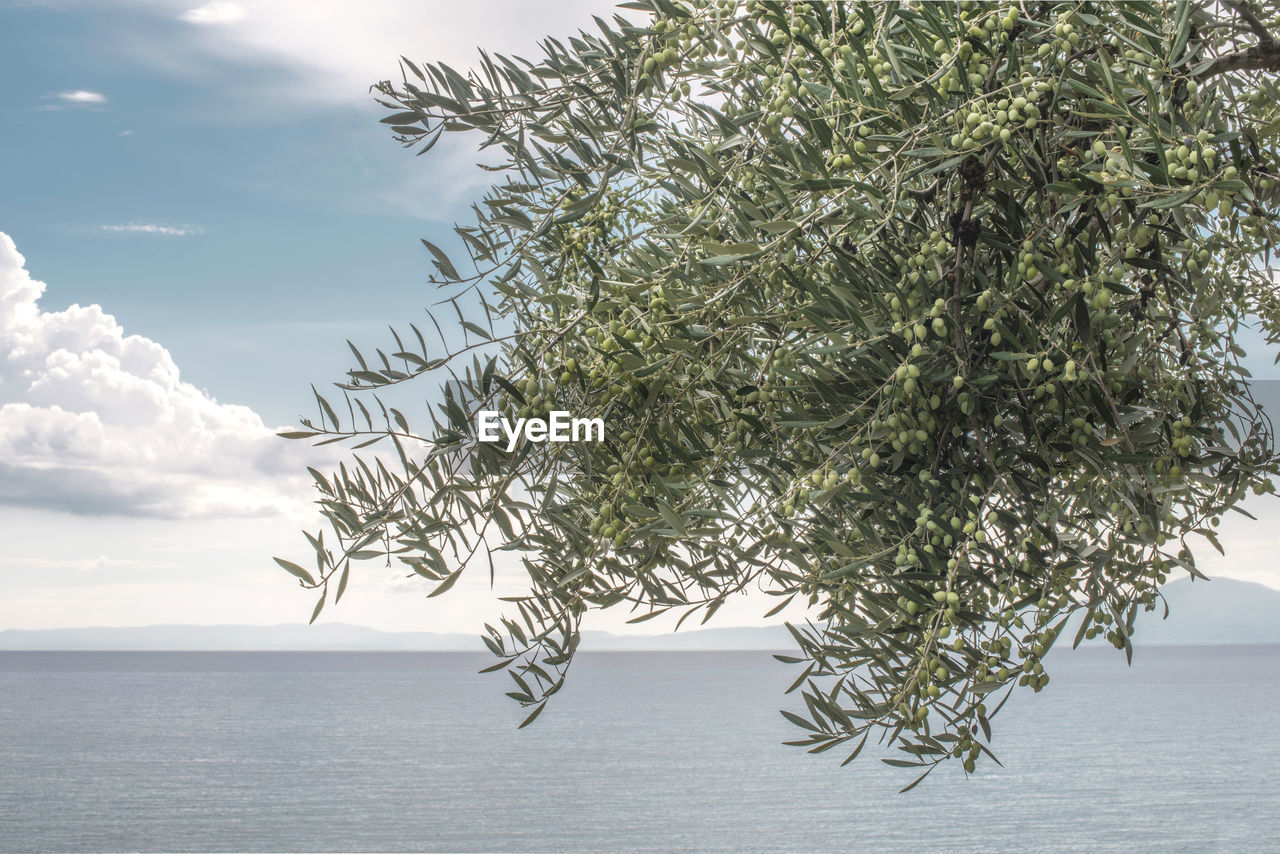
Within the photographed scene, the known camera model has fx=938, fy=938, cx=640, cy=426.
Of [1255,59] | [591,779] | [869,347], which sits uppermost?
[1255,59]

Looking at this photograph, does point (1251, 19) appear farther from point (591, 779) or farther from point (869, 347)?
point (591, 779)

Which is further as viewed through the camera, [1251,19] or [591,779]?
[591,779]

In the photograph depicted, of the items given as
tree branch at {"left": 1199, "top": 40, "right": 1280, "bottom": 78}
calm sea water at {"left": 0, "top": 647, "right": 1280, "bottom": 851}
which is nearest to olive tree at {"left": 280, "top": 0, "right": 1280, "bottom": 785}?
tree branch at {"left": 1199, "top": 40, "right": 1280, "bottom": 78}

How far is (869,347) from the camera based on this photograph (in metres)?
1.26

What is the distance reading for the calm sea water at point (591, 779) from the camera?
35625 millimetres

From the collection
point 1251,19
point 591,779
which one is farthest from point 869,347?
point 591,779

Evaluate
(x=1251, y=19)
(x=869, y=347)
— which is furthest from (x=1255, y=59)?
(x=869, y=347)

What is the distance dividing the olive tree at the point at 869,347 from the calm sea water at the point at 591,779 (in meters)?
27.2

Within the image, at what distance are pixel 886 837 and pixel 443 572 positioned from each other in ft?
134

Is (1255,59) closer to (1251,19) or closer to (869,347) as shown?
(1251,19)

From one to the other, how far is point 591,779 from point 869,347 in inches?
1897

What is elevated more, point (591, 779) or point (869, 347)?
point (869, 347)

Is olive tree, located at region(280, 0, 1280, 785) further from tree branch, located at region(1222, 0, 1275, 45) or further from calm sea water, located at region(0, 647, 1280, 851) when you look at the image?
calm sea water, located at region(0, 647, 1280, 851)

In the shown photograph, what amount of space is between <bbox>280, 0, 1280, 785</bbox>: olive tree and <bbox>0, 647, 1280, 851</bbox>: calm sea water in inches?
1071
